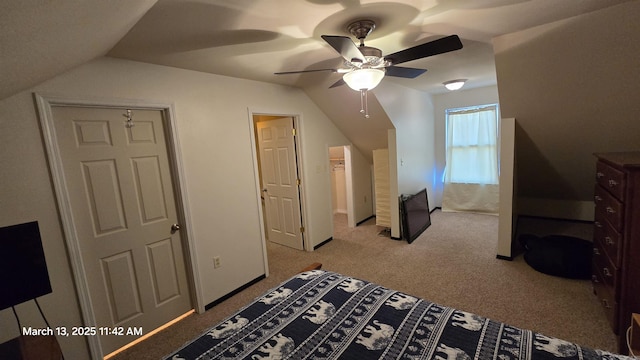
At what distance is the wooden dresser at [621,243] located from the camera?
5.45ft

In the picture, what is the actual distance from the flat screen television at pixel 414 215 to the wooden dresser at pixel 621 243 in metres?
1.97

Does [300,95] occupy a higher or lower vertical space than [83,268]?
higher

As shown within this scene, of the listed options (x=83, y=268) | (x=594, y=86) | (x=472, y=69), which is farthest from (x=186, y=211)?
(x=594, y=86)

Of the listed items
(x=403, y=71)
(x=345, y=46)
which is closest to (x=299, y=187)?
(x=403, y=71)

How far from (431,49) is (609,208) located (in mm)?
1843

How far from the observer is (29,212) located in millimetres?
1595

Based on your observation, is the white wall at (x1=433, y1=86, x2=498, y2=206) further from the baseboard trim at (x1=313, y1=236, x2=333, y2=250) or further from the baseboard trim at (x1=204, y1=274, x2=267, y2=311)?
the baseboard trim at (x1=204, y1=274, x2=267, y2=311)

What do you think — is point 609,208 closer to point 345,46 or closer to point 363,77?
point 363,77

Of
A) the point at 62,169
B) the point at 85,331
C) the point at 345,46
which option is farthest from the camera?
the point at 85,331

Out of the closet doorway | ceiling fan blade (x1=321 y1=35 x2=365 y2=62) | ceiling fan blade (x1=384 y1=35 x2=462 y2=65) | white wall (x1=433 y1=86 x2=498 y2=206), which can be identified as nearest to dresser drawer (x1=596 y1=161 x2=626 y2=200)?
ceiling fan blade (x1=384 y1=35 x2=462 y2=65)

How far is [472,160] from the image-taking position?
15.3 feet

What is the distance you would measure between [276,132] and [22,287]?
274cm

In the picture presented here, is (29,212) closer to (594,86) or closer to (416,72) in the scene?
(416,72)

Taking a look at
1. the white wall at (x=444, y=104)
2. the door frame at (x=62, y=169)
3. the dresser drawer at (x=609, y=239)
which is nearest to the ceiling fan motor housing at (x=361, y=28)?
the door frame at (x=62, y=169)
